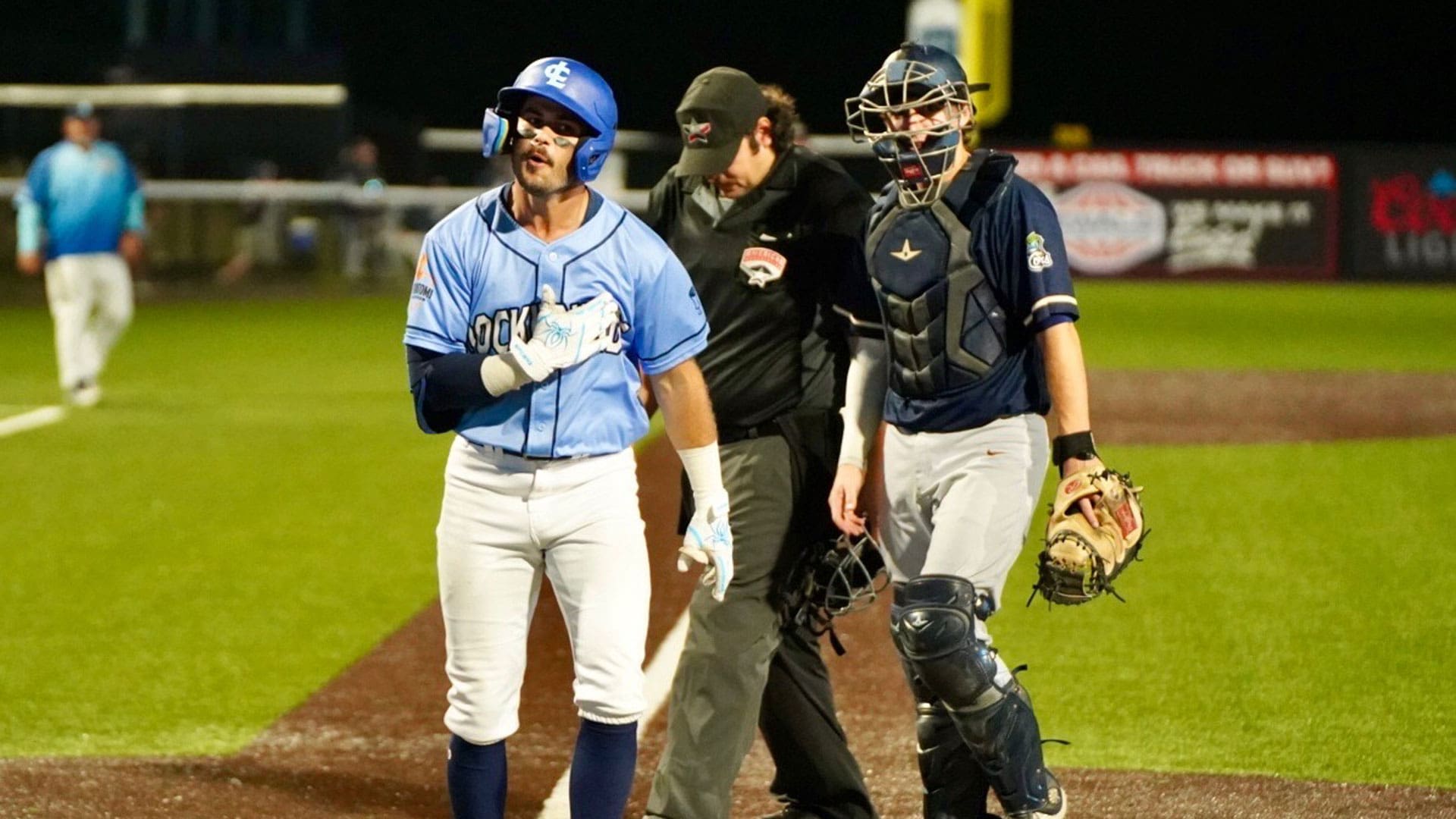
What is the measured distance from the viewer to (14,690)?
22.4 ft

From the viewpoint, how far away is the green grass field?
6305mm

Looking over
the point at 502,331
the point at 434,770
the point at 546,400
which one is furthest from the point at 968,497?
the point at 434,770

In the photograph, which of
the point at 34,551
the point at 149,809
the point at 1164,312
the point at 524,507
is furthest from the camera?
the point at 1164,312

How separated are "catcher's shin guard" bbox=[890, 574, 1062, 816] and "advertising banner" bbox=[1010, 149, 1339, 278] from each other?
79.6 feet

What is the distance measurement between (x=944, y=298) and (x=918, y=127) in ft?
1.38

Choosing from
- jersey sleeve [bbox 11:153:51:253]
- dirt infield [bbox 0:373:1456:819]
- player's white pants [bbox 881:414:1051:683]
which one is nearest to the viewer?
player's white pants [bbox 881:414:1051:683]

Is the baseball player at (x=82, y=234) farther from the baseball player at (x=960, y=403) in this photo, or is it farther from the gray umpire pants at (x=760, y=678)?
the baseball player at (x=960, y=403)

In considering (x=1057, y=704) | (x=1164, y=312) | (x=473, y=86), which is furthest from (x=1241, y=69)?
(x=1057, y=704)

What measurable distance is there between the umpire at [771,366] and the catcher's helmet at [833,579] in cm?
4

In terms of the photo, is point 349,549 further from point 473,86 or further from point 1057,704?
point 473,86

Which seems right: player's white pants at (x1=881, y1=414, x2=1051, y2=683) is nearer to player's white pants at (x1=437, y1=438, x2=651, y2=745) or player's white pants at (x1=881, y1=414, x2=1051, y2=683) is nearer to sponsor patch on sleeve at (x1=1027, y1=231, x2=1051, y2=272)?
sponsor patch on sleeve at (x1=1027, y1=231, x2=1051, y2=272)

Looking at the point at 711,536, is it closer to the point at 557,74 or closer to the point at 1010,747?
the point at 1010,747

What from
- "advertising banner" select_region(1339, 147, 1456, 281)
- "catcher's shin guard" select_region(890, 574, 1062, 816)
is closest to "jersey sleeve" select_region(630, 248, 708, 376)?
"catcher's shin guard" select_region(890, 574, 1062, 816)

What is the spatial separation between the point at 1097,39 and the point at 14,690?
40070mm
